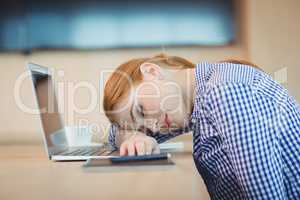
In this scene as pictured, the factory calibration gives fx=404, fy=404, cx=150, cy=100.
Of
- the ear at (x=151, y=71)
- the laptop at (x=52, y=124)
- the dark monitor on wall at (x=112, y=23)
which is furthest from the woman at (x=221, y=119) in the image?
the dark monitor on wall at (x=112, y=23)

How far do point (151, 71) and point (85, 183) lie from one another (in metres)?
0.27

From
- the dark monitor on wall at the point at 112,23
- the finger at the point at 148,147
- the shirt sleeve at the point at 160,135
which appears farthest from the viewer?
the dark monitor on wall at the point at 112,23

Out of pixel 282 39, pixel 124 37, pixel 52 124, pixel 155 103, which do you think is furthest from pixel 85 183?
pixel 282 39

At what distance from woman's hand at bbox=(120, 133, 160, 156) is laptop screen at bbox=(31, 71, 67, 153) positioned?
37 centimetres

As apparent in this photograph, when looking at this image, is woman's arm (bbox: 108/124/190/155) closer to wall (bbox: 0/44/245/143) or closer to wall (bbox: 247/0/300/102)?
wall (bbox: 0/44/245/143)

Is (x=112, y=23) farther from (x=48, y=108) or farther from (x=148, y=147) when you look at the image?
(x=148, y=147)

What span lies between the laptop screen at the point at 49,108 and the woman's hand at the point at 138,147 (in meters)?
0.37

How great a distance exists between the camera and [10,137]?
1513 mm

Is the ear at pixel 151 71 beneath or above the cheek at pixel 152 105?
above

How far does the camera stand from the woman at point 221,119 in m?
0.55

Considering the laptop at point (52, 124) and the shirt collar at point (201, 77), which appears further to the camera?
the laptop at point (52, 124)

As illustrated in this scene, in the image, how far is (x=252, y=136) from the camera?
1.79 feet

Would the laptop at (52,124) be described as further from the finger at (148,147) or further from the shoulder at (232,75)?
the shoulder at (232,75)

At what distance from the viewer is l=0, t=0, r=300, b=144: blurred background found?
1.50 m
